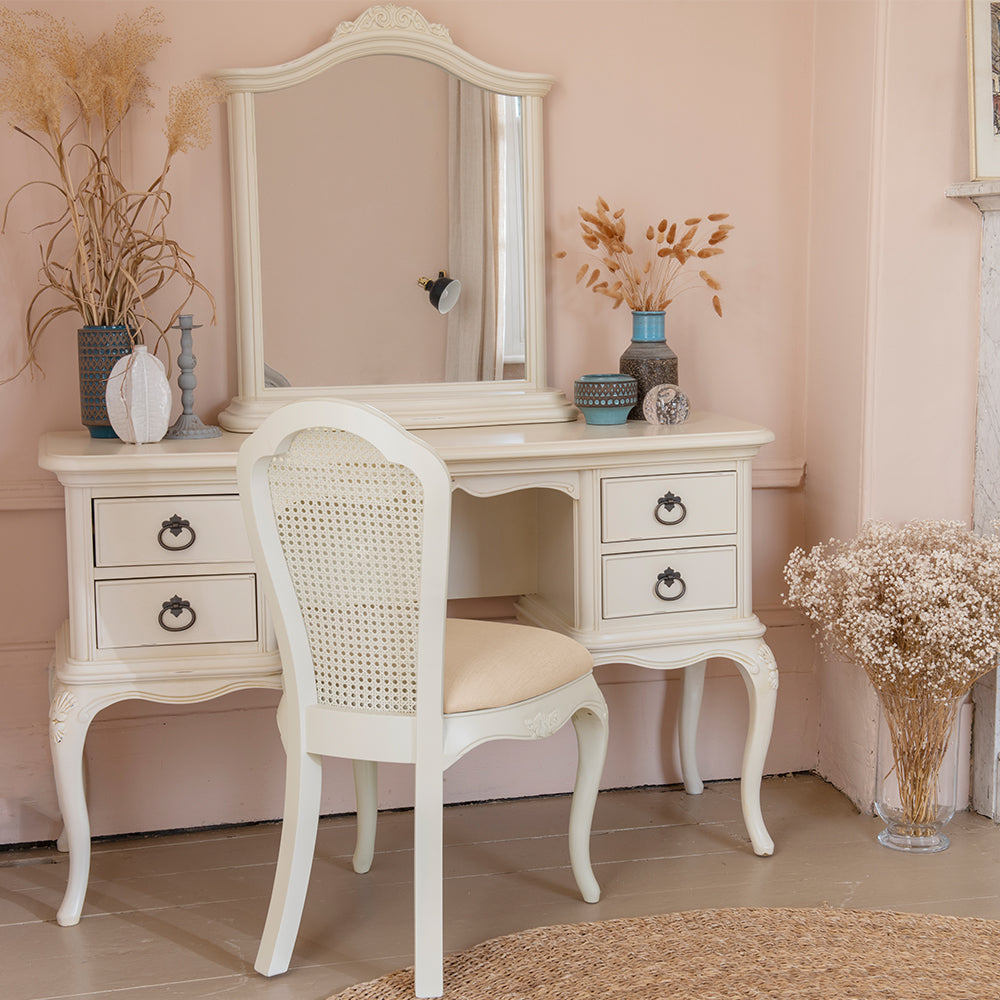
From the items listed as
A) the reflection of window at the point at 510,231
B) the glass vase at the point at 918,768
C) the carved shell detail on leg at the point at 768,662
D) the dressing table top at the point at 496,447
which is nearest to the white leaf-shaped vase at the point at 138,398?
the dressing table top at the point at 496,447

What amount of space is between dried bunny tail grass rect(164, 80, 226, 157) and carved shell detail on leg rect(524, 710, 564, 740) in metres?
1.39

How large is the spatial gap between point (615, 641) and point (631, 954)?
623 mm

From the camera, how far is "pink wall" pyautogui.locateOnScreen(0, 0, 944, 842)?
2.71m

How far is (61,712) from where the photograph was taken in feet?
7.59

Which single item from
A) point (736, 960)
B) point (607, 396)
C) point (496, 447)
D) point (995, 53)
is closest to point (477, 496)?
point (496, 447)

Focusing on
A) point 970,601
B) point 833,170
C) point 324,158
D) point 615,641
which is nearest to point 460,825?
point 615,641

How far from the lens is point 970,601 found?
99.7 inches

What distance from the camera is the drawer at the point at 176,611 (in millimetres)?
2328

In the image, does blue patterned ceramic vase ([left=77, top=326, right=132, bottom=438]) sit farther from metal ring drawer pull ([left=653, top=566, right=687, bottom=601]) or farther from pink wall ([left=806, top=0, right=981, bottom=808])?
pink wall ([left=806, top=0, right=981, bottom=808])

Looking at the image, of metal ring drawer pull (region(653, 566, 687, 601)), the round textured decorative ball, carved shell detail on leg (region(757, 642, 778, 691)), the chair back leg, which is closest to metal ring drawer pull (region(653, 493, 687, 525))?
metal ring drawer pull (region(653, 566, 687, 601))

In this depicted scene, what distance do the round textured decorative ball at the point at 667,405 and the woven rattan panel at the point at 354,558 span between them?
92 centimetres

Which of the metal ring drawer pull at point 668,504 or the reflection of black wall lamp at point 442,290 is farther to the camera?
the reflection of black wall lamp at point 442,290

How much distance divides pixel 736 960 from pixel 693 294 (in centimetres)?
159

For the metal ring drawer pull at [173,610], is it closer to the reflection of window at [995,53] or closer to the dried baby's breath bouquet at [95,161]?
the dried baby's breath bouquet at [95,161]
